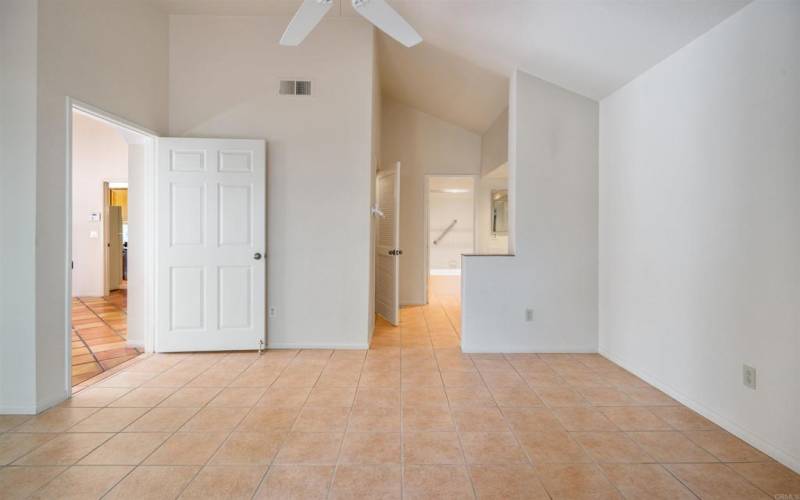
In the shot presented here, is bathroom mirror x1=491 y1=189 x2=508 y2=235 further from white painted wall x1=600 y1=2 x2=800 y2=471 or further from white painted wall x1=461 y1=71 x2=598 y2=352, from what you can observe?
white painted wall x1=600 y1=2 x2=800 y2=471

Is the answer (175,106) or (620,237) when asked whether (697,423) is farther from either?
(175,106)

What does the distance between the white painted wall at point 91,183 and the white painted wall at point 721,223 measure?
7516mm

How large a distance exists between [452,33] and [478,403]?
10.6 feet

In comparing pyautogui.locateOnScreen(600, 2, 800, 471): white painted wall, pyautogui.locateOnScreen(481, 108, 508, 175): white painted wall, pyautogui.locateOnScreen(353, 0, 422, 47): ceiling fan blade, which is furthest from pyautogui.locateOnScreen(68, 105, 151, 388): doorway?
pyautogui.locateOnScreen(600, 2, 800, 471): white painted wall

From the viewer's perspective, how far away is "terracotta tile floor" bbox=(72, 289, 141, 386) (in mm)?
3588

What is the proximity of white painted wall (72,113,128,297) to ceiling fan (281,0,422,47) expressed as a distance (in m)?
5.83

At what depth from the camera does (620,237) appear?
142 inches

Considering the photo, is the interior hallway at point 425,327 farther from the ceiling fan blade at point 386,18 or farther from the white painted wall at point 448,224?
the white painted wall at point 448,224

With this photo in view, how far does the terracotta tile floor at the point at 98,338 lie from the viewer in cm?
359

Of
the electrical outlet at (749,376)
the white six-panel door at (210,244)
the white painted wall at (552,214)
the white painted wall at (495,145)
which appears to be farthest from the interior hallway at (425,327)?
the electrical outlet at (749,376)

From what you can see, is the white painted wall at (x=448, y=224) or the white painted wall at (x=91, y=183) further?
the white painted wall at (x=448, y=224)

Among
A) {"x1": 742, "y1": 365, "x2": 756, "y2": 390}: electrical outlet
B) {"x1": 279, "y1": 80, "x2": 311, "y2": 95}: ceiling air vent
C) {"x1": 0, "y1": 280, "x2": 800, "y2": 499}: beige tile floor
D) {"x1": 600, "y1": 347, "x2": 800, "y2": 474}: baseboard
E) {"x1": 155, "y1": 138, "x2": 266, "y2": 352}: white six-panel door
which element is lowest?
{"x1": 0, "y1": 280, "x2": 800, "y2": 499}: beige tile floor

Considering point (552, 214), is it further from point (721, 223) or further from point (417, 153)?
point (417, 153)

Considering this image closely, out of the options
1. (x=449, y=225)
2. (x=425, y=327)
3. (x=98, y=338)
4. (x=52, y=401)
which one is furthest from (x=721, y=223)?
(x=449, y=225)
